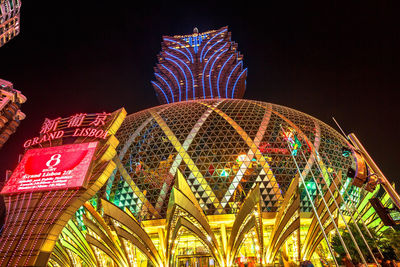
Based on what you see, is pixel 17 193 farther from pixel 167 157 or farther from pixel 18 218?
pixel 167 157

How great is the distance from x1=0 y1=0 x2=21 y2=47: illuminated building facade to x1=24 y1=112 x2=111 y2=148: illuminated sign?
49706 millimetres

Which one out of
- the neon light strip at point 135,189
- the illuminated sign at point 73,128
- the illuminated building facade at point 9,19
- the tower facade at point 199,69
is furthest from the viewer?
the tower facade at point 199,69

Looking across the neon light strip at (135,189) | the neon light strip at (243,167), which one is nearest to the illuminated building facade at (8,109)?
the neon light strip at (135,189)

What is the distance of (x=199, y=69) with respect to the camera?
77188mm

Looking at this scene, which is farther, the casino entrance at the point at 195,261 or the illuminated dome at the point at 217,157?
the illuminated dome at the point at 217,157

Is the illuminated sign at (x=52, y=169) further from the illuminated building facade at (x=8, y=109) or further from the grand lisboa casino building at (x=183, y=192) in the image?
the illuminated building facade at (x=8, y=109)

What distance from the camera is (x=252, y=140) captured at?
35438mm

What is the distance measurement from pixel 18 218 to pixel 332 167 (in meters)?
35.4

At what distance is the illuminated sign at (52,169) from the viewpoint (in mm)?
19516

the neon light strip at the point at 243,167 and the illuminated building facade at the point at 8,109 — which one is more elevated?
the illuminated building facade at the point at 8,109

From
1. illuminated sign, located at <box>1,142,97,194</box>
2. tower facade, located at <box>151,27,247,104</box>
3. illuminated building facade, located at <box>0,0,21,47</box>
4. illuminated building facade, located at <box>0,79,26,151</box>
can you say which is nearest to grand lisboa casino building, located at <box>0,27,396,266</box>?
illuminated sign, located at <box>1,142,97,194</box>

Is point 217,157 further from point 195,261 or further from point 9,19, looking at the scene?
point 9,19

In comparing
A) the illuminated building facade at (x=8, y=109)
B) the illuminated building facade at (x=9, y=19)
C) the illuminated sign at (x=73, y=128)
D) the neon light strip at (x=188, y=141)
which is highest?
the illuminated building facade at (x=9, y=19)

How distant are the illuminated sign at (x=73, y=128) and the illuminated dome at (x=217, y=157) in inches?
389
